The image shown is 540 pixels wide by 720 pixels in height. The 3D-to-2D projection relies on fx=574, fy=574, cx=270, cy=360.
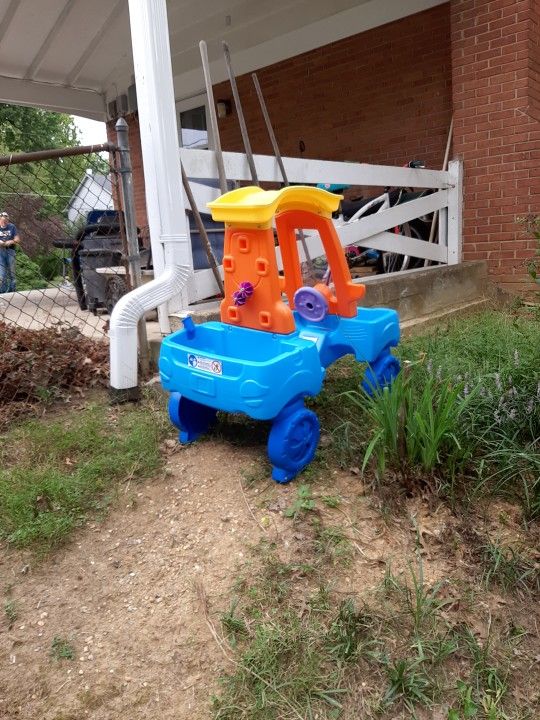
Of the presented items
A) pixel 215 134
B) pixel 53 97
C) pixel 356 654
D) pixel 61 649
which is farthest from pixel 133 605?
pixel 53 97

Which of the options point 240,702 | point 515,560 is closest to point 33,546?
point 240,702

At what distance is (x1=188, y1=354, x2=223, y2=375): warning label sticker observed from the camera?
8.02 ft

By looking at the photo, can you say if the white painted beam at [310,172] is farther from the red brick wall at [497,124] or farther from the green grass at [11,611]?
the green grass at [11,611]

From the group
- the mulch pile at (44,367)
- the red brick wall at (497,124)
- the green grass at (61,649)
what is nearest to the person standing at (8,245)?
the mulch pile at (44,367)

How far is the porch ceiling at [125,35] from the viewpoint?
21.3ft

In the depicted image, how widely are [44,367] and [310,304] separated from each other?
1.75 m

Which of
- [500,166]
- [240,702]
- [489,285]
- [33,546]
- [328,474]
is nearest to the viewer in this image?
[240,702]

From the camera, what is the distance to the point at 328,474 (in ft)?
8.30

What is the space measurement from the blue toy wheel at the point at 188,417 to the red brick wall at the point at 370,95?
5028mm

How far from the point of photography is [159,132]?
3.25 metres

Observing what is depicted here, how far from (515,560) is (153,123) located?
2.84m

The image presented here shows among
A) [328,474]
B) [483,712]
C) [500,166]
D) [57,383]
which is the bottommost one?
[483,712]

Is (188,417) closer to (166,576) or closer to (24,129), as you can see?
(166,576)

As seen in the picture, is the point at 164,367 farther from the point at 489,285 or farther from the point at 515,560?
the point at 489,285
